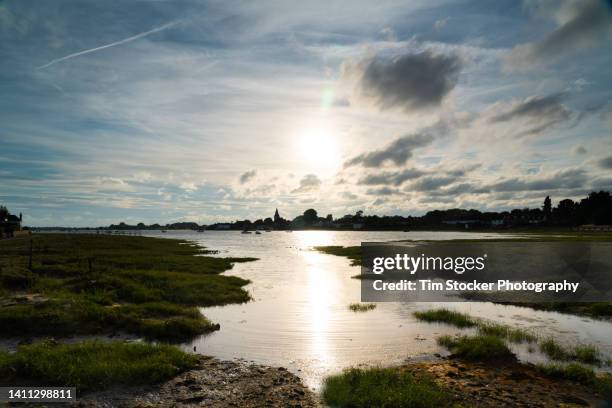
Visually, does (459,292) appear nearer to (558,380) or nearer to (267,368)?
(558,380)

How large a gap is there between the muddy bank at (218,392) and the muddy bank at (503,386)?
544 centimetres

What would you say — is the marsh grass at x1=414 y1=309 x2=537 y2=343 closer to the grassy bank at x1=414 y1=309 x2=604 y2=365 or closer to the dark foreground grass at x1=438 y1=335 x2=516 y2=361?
the grassy bank at x1=414 y1=309 x2=604 y2=365

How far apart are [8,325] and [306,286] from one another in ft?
90.9

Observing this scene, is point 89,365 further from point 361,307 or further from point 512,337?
point 512,337

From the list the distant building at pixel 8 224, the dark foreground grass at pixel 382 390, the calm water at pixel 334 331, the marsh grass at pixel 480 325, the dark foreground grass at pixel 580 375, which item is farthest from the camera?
the distant building at pixel 8 224

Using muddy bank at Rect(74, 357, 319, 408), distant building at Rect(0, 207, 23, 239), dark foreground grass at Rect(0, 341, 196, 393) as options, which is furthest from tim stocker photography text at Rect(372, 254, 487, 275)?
distant building at Rect(0, 207, 23, 239)

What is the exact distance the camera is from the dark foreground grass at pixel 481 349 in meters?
18.5

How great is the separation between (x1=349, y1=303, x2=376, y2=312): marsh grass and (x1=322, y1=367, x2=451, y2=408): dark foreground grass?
14901 mm

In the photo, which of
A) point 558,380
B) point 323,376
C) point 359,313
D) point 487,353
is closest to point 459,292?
point 359,313

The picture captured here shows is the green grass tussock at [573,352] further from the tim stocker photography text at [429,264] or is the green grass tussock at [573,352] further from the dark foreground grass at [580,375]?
the tim stocker photography text at [429,264]

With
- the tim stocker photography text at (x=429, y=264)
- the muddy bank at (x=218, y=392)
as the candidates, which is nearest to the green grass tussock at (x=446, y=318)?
the muddy bank at (x=218, y=392)

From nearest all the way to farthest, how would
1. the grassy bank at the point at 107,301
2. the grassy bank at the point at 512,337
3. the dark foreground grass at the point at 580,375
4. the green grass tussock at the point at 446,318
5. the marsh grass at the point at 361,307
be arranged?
1. the dark foreground grass at the point at 580,375
2. the grassy bank at the point at 512,337
3. the grassy bank at the point at 107,301
4. the green grass tussock at the point at 446,318
5. the marsh grass at the point at 361,307

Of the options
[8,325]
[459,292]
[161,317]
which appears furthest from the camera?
[459,292]

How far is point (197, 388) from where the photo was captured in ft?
48.4
